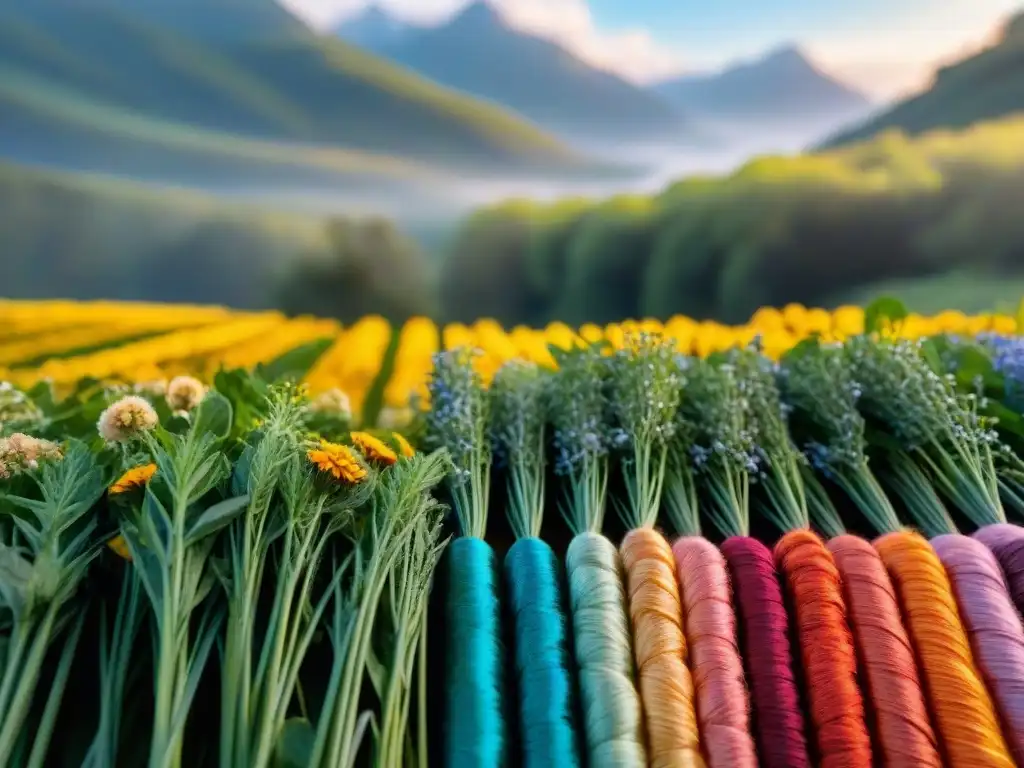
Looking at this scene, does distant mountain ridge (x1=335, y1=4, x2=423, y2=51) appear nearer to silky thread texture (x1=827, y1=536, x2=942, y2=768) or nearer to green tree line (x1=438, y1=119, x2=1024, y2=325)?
green tree line (x1=438, y1=119, x2=1024, y2=325)

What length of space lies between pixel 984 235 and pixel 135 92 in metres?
4.13

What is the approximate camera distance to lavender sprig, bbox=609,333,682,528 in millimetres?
930

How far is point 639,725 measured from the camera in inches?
25.6

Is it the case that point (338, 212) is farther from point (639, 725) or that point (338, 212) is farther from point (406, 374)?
point (639, 725)

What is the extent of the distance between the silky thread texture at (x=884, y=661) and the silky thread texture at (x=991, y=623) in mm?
62

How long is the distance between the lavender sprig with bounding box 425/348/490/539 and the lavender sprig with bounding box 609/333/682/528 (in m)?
0.17

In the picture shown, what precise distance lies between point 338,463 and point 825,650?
0.46 m

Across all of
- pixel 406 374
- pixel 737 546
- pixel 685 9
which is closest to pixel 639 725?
pixel 737 546

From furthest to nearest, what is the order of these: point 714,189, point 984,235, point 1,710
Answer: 1. point 714,189
2. point 984,235
3. point 1,710

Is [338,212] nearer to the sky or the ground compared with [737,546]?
nearer to the sky

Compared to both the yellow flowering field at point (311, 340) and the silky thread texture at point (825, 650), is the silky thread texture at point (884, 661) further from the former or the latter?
the yellow flowering field at point (311, 340)

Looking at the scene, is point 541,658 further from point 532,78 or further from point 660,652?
point 532,78

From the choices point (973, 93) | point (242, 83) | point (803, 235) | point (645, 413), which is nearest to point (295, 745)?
point (645, 413)

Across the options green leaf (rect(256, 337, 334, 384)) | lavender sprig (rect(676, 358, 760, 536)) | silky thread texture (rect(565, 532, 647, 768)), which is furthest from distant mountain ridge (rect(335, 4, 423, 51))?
silky thread texture (rect(565, 532, 647, 768))
